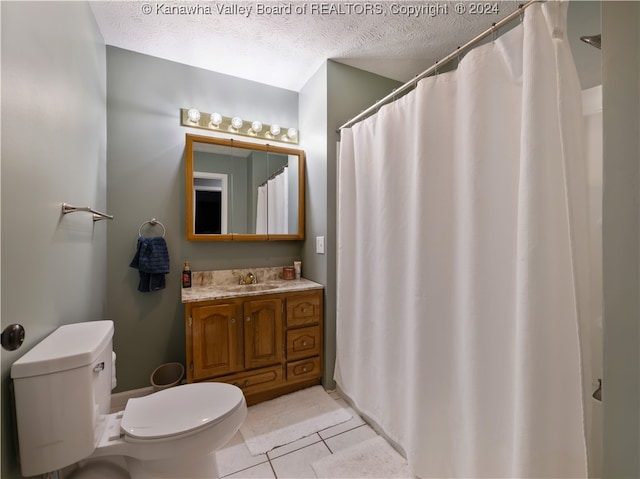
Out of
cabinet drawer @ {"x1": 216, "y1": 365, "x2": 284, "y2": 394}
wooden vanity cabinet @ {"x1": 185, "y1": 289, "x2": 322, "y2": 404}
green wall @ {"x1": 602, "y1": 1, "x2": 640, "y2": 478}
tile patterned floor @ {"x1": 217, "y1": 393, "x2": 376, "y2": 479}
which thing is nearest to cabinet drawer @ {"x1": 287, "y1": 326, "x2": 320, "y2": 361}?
wooden vanity cabinet @ {"x1": 185, "y1": 289, "x2": 322, "y2": 404}

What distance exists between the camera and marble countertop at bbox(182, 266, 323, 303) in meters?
1.80

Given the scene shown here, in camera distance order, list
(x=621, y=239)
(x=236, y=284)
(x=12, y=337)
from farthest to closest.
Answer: (x=236, y=284) → (x=12, y=337) → (x=621, y=239)

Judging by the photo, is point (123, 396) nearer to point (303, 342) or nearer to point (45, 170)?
point (303, 342)

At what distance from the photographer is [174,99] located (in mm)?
2043

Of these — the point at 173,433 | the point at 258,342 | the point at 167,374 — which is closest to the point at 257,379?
the point at 258,342

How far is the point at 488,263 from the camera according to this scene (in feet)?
3.21

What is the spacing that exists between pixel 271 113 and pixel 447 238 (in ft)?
6.42

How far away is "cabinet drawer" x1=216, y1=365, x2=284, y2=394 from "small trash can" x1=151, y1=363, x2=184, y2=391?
48 cm

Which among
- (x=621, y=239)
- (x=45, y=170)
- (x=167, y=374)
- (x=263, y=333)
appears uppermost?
(x=45, y=170)

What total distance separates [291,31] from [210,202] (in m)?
1.34

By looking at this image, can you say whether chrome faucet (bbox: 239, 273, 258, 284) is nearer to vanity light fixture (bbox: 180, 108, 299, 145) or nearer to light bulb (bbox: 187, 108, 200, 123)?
vanity light fixture (bbox: 180, 108, 299, 145)

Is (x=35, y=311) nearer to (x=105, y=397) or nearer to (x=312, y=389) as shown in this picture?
(x=105, y=397)

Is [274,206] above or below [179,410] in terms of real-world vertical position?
above

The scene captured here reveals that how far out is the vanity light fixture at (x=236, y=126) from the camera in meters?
2.07
